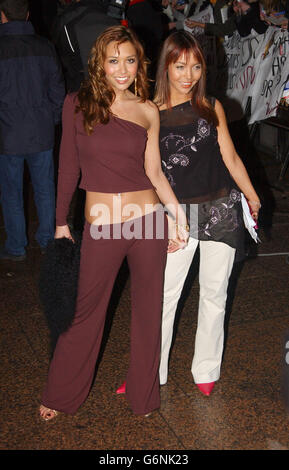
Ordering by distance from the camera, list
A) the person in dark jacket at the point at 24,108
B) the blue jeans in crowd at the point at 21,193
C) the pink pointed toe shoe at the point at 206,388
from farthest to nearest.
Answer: the blue jeans in crowd at the point at 21,193 < the person in dark jacket at the point at 24,108 < the pink pointed toe shoe at the point at 206,388

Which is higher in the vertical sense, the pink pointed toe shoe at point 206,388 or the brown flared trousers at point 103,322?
the brown flared trousers at point 103,322

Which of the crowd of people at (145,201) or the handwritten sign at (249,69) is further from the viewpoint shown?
the handwritten sign at (249,69)

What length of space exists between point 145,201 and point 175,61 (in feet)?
2.45

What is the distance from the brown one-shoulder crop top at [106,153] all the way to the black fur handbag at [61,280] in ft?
1.24

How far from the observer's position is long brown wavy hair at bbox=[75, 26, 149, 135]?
10.0 feet

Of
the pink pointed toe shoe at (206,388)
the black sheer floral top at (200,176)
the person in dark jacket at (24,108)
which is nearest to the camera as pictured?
the black sheer floral top at (200,176)

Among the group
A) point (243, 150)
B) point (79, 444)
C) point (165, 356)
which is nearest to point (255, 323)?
point (165, 356)

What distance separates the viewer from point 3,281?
5484 mm

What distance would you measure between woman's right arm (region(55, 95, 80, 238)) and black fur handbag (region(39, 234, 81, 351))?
0.31ft

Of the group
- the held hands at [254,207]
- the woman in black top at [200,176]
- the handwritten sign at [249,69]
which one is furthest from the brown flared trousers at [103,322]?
the handwritten sign at [249,69]

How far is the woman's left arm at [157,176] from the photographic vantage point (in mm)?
3250

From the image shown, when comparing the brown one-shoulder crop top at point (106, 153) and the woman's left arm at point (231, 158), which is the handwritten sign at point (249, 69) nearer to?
the woman's left arm at point (231, 158)

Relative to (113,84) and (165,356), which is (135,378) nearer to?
(165,356)

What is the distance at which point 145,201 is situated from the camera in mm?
3244
